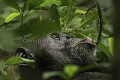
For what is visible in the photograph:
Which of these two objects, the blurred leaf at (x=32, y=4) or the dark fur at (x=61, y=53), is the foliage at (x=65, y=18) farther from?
the dark fur at (x=61, y=53)

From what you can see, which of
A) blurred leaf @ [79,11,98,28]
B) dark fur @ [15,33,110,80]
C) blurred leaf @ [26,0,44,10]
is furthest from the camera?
dark fur @ [15,33,110,80]

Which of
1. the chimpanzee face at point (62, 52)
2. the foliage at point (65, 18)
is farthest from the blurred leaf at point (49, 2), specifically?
the chimpanzee face at point (62, 52)

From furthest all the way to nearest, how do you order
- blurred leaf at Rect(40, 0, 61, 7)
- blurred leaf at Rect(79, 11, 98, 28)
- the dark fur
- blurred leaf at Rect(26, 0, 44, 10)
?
the dark fur, blurred leaf at Rect(79, 11, 98, 28), blurred leaf at Rect(40, 0, 61, 7), blurred leaf at Rect(26, 0, 44, 10)

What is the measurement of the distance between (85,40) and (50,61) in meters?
0.42

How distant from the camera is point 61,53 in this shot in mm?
3152

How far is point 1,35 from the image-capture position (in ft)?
4.58

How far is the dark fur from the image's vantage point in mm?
2777

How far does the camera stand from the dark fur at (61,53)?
109 inches

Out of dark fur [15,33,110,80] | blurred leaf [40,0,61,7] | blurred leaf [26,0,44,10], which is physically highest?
blurred leaf [26,0,44,10]

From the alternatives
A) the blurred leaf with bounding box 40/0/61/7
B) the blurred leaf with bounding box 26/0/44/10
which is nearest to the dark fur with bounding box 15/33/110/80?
the blurred leaf with bounding box 40/0/61/7

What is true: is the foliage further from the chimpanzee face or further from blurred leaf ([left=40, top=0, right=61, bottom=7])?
the chimpanzee face

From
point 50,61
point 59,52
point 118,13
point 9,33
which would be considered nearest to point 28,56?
point 50,61

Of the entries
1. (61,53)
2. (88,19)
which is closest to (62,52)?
(61,53)

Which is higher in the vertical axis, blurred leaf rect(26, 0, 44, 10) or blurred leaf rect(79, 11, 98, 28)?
blurred leaf rect(26, 0, 44, 10)
